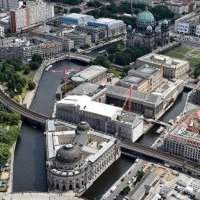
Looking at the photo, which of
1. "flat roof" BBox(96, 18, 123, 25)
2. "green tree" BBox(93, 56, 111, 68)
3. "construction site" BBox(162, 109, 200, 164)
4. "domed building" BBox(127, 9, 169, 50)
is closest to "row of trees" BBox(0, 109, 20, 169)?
"construction site" BBox(162, 109, 200, 164)

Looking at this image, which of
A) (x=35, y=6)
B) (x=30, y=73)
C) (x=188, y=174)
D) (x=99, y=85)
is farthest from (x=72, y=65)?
(x=188, y=174)

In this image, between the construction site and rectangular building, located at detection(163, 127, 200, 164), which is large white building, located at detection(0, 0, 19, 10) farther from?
rectangular building, located at detection(163, 127, 200, 164)

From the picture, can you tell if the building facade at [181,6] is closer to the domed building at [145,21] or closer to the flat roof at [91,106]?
the domed building at [145,21]

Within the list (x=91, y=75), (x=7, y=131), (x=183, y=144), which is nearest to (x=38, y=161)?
(x=7, y=131)

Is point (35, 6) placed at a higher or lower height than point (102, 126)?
higher

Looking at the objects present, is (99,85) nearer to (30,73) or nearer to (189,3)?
(30,73)

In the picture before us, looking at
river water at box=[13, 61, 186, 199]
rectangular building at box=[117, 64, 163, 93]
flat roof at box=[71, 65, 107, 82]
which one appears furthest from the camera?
flat roof at box=[71, 65, 107, 82]

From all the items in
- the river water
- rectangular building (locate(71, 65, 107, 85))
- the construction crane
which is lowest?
the river water
